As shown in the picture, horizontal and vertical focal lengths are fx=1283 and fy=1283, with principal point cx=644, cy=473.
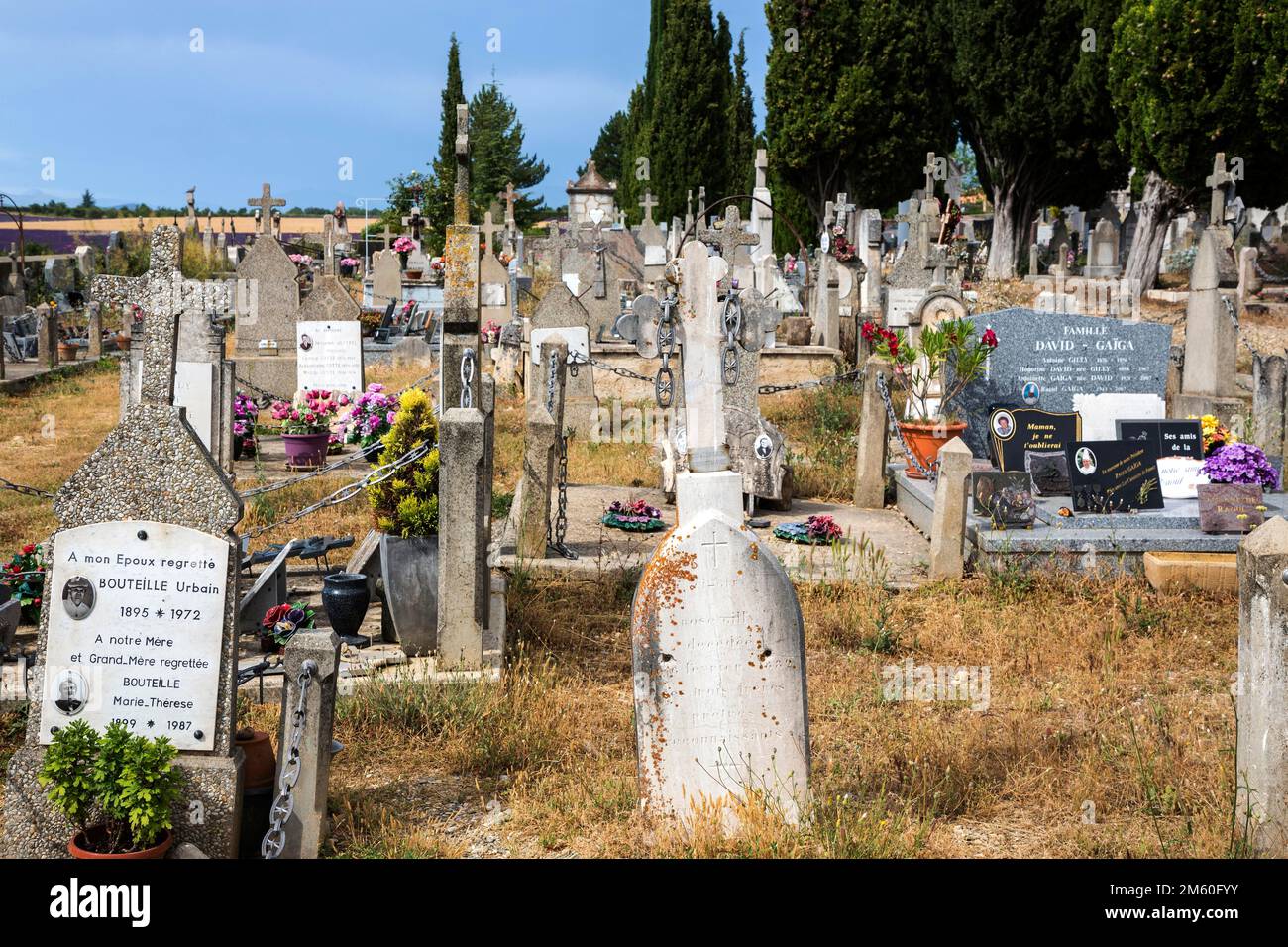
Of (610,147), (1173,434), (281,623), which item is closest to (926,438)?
(1173,434)

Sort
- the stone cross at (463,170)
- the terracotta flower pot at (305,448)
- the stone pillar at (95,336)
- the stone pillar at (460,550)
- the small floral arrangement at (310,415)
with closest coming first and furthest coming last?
the stone pillar at (460,550) → the stone cross at (463,170) → the terracotta flower pot at (305,448) → the small floral arrangement at (310,415) → the stone pillar at (95,336)

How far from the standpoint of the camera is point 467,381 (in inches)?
285

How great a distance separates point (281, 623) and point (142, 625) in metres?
2.41

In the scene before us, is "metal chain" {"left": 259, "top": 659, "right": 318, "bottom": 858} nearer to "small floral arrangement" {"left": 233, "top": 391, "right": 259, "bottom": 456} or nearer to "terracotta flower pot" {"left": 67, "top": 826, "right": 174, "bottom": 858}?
"terracotta flower pot" {"left": 67, "top": 826, "right": 174, "bottom": 858}

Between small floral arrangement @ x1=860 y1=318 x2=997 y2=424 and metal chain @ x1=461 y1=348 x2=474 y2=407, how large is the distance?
18.3 feet

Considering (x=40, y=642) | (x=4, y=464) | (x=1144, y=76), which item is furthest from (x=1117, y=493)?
(x=1144, y=76)

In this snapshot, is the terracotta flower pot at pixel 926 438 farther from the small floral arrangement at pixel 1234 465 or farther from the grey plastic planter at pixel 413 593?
the grey plastic planter at pixel 413 593

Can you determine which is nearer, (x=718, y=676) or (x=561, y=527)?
(x=718, y=676)

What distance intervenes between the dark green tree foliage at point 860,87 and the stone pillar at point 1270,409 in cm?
2646

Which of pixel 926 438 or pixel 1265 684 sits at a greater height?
pixel 926 438

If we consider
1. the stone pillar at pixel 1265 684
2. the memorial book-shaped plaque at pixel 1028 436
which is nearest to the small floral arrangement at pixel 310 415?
the memorial book-shaped plaque at pixel 1028 436

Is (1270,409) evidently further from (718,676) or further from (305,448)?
(305,448)

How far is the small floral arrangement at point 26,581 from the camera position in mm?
7402

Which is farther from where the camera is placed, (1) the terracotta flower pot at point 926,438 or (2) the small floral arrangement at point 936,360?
(1) the terracotta flower pot at point 926,438
